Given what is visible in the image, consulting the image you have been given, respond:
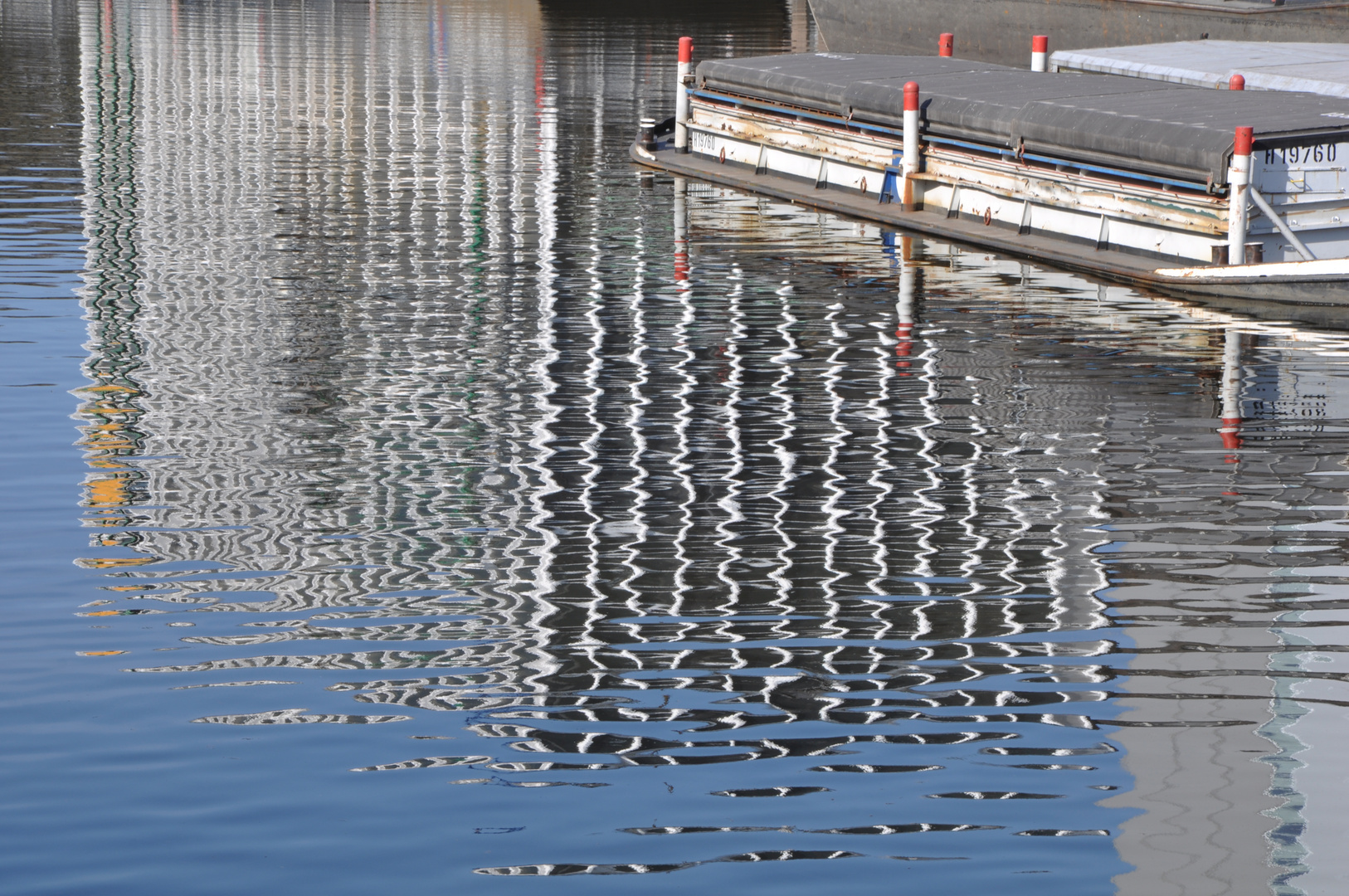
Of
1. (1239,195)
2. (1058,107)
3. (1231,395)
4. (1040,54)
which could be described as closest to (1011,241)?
(1058,107)

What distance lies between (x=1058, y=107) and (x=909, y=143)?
9.23 ft

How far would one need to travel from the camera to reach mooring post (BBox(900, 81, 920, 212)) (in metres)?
24.0

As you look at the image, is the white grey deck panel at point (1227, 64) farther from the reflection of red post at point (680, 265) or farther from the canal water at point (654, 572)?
the reflection of red post at point (680, 265)

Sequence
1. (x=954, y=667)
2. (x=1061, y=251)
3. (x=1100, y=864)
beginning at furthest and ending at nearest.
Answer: (x=1061, y=251), (x=954, y=667), (x=1100, y=864)

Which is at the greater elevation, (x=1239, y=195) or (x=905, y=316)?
(x=1239, y=195)

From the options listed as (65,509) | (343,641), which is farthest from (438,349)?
(343,641)

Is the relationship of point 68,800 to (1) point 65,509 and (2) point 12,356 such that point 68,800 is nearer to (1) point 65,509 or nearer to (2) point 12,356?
(1) point 65,509

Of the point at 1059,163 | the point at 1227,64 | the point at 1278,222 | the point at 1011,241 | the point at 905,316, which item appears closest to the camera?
the point at 905,316

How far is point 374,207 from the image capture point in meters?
25.7

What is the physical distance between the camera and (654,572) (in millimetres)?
10508

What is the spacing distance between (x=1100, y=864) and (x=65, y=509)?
7.85 m

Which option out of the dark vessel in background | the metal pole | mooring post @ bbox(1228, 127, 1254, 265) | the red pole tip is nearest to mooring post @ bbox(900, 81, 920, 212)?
the red pole tip

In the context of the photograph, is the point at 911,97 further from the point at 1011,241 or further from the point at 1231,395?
the point at 1231,395

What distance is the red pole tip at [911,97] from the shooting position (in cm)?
2391
